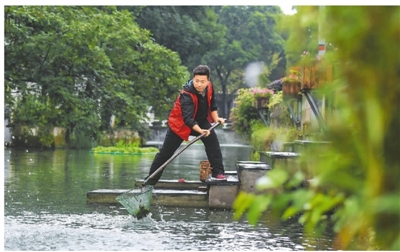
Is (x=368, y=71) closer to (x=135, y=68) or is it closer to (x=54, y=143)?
(x=135, y=68)

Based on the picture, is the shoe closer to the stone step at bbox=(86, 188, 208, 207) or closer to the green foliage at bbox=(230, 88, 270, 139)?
the stone step at bbox=(86, 188, 208, 207)

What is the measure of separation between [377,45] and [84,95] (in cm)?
2732

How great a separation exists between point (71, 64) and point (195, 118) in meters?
18.9

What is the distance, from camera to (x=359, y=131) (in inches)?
69.6

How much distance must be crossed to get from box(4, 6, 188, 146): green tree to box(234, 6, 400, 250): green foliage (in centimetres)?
2448

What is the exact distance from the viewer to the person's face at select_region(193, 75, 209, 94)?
9039 mm

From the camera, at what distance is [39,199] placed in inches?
415

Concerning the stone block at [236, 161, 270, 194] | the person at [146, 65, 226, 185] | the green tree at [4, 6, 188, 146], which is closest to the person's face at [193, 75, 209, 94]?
the person at [146, 65, 226, 185]

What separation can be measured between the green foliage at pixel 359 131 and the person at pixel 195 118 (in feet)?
23.4

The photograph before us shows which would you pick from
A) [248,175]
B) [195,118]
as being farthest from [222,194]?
[195,118]

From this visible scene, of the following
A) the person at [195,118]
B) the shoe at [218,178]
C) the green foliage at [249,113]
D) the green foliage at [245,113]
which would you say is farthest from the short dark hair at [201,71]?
the green foliage at [245,113]

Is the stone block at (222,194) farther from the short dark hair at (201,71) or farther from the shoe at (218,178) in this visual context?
the short dark hair at (201,71)

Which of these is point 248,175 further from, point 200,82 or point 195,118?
point 200,82

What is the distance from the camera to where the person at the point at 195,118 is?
29.9ft
